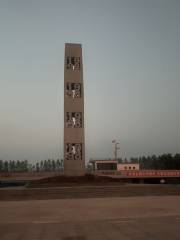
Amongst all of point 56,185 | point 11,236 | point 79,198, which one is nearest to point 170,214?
point 11,236

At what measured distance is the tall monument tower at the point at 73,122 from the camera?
112 ft

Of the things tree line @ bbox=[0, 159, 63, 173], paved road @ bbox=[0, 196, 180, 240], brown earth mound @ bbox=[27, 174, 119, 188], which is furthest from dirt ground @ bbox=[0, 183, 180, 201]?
tree line @ bbox=[0, 159, 63, 173]

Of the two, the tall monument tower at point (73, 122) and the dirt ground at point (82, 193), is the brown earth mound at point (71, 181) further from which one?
the dirt ground at point (82, 193)

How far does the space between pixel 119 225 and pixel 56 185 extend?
61.7 feet

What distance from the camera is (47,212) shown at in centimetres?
1662

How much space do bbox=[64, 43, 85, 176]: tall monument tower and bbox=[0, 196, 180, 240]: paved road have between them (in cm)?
1591

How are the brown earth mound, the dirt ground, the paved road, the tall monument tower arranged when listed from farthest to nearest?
the tall monument tower, the brown earth mound, the dirt ground, the paved road

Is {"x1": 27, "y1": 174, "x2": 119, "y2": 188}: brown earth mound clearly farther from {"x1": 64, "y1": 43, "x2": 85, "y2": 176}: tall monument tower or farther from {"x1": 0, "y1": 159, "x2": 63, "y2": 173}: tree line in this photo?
{"x1": 0, "y1": 159, "x2": 63, "y2": 173}: tree line

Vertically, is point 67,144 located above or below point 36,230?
above

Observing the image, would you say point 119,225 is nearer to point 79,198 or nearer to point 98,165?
point 79,198

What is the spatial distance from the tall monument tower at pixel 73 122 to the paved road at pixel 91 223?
15.9 m

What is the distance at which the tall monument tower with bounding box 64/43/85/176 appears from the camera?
34250mm

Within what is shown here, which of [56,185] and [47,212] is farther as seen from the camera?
[56,185]

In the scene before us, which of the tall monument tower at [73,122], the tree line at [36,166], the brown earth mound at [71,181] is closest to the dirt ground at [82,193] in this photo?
the brown earth mound at [71,181]
